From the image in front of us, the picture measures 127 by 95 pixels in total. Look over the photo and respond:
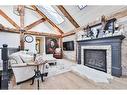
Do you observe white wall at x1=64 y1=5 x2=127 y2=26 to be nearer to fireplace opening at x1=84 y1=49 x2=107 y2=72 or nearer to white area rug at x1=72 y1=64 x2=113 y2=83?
fireplace opening at x1=84 y1=49 x2=107 y2=72

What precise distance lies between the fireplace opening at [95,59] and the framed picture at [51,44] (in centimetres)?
407

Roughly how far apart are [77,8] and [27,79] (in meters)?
3.70

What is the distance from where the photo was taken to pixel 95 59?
4.88 meters

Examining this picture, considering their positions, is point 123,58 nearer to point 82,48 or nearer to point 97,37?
point 97,37

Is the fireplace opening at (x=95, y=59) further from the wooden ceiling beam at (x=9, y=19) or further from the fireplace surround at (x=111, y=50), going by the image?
the wooden ceiling beam at (x=9, y=19)

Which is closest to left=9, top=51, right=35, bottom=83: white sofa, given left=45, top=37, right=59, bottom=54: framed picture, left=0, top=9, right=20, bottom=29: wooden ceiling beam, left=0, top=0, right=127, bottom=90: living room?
left=0, top=0, right=127, bottom=90: living room

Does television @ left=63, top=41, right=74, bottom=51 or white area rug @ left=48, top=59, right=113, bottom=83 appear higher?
television @ left=63, top=41, right=74, bottom=51

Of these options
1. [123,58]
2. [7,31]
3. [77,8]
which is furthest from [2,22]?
[123,58]

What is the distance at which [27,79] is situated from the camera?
10.3 feet

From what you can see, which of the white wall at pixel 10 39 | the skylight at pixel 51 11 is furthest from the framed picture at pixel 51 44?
the white wall at pixel 10 39

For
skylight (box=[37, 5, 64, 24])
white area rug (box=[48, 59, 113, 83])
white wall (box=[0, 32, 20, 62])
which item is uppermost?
skylight (box=[37, 5, 64, 24])

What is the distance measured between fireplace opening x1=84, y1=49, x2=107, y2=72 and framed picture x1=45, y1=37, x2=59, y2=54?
4.07m

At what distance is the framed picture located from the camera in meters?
9.03

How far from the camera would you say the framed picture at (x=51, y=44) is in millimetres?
9031
